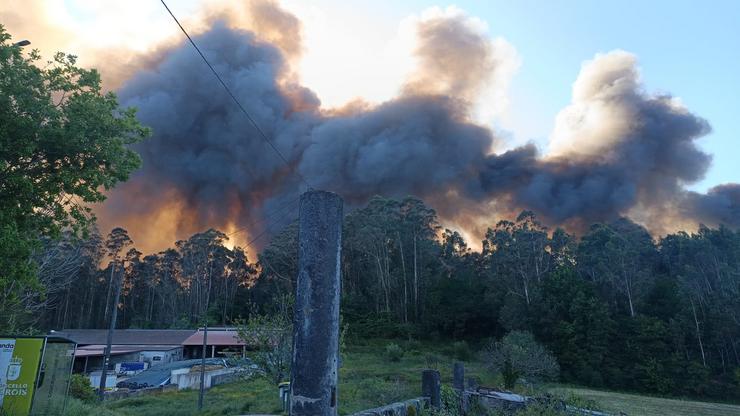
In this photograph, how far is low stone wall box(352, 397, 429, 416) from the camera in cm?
1015

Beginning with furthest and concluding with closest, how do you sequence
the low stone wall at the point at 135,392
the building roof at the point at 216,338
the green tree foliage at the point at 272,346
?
the building roof at the point at 216,338, the low stone wall at the point at 135,392, the green tree foliage at the point at 272,346

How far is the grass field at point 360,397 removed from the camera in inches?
787

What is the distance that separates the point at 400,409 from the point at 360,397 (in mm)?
12404

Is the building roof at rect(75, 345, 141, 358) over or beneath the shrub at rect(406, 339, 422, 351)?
beneath

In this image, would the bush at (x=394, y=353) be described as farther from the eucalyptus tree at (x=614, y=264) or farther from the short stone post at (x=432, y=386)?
the short stone post at (x=432, y=386)

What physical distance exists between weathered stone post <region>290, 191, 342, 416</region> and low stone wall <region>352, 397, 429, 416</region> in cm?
577

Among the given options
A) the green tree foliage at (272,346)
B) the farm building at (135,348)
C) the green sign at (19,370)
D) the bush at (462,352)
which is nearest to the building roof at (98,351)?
the farm building at (135,348)

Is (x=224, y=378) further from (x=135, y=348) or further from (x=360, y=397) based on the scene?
(x=135, y=348)

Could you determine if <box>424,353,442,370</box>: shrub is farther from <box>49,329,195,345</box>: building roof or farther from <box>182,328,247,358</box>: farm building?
<box>49,329,195,345</box>: building roof

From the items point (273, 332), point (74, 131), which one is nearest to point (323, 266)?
point (74, 131)

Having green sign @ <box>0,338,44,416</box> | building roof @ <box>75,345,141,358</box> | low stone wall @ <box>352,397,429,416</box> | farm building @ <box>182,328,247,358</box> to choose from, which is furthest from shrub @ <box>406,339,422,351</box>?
green sign @ <box>0,338,44,416</box>

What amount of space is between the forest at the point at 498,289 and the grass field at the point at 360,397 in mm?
8259

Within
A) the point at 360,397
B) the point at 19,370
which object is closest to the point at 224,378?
the point at 360,397

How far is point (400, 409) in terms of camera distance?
1116 cm
